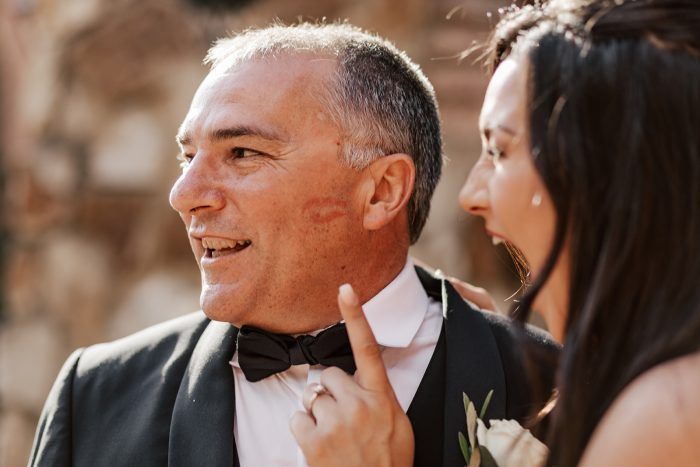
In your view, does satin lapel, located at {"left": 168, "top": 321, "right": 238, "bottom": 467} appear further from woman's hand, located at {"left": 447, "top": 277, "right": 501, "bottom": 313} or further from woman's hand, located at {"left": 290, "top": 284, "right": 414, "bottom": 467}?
woman's hand, located at {"left": 447, "top": 277, "right": 501, "bottom": 313}

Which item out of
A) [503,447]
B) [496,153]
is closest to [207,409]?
[503,447]

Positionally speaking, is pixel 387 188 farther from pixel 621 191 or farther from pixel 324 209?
pixel 621 191

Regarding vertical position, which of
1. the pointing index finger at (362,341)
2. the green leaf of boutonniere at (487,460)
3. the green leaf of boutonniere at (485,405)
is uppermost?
the pointing index finger at (362,341)

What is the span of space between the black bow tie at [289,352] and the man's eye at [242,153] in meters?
0.46

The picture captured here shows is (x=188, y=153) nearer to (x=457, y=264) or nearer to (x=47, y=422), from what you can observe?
(x=47, y=422)

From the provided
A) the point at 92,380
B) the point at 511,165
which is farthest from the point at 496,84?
the point at 92,380

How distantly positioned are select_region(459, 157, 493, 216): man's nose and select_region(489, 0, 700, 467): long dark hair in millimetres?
264

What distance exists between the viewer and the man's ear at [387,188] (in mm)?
Answer: 2508

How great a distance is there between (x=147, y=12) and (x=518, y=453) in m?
5.51

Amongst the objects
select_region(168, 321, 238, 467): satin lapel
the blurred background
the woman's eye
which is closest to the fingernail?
the woman's eye

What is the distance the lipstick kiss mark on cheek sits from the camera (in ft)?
7.94

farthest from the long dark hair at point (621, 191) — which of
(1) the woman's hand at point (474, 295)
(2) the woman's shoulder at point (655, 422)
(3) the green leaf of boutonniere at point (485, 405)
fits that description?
(1) the woman's hand at point (474, 295)

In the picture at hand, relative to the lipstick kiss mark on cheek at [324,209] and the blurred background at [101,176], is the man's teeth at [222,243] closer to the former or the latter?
the lipstick kiss mark on cheek at [324,209]

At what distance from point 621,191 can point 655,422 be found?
393mm
